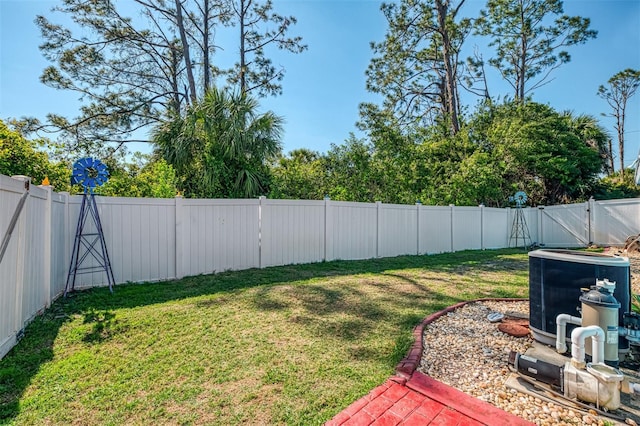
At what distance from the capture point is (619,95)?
19688mm

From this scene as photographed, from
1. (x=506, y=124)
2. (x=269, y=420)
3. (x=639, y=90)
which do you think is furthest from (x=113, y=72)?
(x=639, y=90)

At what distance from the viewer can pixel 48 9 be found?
986 cm

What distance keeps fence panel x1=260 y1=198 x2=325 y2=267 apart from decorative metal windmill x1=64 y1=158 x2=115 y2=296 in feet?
8.71

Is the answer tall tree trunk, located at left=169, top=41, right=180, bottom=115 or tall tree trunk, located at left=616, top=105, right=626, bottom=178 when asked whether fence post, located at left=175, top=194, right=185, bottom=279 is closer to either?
tall tree trunk, located at left=169, top=41, right=180, bottom=115

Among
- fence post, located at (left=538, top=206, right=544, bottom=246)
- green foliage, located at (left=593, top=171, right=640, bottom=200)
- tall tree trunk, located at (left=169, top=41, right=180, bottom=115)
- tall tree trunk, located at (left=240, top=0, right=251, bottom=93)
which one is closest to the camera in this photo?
fence post, located at (left=538, top=206, right=544, bottom=246)

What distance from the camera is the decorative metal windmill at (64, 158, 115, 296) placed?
445cm

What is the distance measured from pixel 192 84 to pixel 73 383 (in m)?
11.9

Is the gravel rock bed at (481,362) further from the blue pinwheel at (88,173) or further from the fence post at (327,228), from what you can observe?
the blue pinwheel at (88,173)

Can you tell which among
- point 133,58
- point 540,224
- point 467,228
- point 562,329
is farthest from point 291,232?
point 133,58

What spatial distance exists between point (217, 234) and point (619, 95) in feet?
88.2

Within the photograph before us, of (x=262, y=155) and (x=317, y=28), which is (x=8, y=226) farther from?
(x=317, y=28)

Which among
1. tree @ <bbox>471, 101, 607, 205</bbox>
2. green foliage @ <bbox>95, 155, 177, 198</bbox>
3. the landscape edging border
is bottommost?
the landscape edging border

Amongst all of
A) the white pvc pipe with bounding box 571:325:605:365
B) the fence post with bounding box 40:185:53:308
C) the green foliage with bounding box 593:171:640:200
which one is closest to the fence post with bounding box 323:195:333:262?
the fence post with bounding box 40:185:53:308

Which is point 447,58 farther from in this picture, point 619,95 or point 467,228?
point 619,95
